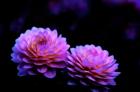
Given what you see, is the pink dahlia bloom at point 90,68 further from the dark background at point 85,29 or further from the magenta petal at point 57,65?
the dark background at point 85,29

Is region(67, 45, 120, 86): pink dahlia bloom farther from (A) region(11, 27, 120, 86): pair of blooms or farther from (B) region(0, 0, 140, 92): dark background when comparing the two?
(B) region(0, 0, 140, 92): dark background

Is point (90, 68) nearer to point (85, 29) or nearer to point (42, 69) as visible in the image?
point (42, 69)

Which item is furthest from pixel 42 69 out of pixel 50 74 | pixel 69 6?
pixel 69 6

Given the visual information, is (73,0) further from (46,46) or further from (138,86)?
(138,86)

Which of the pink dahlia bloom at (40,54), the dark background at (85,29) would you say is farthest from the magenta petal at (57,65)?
the dark background at (85,29)

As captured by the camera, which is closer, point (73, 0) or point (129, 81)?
point (73, 0)

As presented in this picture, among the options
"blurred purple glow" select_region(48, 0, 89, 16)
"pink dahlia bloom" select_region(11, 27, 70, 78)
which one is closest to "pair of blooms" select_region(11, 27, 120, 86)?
"pink dahlia bloom" select_region(11, 27, 70, 78)

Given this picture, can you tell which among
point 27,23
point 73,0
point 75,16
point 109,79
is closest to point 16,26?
point 27,23
